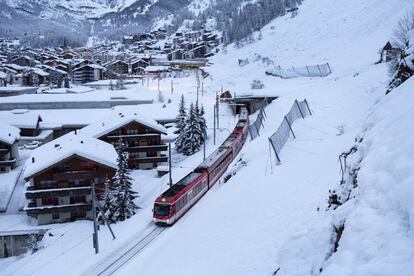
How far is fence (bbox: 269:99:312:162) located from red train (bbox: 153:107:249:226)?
739 cm

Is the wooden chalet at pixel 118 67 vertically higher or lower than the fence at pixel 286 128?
higher

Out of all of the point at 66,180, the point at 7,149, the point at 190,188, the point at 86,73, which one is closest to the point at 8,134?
the point at 7,149

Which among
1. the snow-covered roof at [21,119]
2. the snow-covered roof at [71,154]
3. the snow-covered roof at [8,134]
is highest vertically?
the snow-covered roof at [21,119]

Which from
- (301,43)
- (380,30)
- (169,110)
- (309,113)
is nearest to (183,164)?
(309,113)

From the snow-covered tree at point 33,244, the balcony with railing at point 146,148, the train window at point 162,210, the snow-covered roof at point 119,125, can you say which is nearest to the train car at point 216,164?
the train window at point 162,210

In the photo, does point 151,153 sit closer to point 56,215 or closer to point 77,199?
point 77,199

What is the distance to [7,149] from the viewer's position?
Result: 47.1 m

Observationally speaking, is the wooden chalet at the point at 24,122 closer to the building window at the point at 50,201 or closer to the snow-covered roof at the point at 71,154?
the snow-covered roof at the point at 71,154

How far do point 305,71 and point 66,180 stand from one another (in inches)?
2187

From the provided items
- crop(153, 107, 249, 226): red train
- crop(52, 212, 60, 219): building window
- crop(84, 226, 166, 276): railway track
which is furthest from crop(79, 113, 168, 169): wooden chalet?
crop(84, 226, 166, 276): railway track

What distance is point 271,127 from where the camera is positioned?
1882 inches

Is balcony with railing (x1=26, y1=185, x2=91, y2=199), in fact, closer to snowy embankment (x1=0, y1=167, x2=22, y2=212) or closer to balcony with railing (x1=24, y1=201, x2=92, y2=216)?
balcony with railing (x1=24, y1=201, x2=92, y2=216)

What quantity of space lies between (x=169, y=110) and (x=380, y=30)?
4547cm

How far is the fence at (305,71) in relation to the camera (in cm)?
7496
